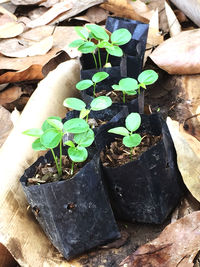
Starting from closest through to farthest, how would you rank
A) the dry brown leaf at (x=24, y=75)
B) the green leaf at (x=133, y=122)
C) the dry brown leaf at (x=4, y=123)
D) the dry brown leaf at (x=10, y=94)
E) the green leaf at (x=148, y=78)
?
the green leaf at (x=133, y=122)
the green leaf at (x=148, y=78)
the dry brown leaf at (x=4, y=123)
the dry brown leaf at (x=24, y=75)
the dry brown leaf at (x=10, y=94)

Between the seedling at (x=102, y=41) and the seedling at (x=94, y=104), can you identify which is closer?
the seedling at (x=94, y=104)

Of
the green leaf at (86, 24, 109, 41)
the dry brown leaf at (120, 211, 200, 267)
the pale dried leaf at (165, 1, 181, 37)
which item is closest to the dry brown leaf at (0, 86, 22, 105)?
the green leaf at (86, 24, 109, 41)

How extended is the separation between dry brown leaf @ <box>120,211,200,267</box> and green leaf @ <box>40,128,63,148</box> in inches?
17.2

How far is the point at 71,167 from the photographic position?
1558mm

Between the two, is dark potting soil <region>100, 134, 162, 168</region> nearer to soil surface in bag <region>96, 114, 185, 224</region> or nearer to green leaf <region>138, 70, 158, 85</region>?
soil surface in bag <region>96, 114, 185, 224</region>

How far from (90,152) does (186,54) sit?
0.77m

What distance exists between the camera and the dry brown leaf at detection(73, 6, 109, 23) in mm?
2826

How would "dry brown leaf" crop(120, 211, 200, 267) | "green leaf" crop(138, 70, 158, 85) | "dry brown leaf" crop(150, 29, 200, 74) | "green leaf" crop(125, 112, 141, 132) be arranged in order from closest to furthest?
"dry brown leaf" crop(120, 211, 200, 267) < "green leaf" crop(125, 112, 141, 132) < "green leaf" crop(138, 70, 158, 85) < "dry brown leaf" crop(150, 29, 200, 74)

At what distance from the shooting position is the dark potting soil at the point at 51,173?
1.51m

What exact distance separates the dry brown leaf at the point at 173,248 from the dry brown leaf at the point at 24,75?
1239 mm

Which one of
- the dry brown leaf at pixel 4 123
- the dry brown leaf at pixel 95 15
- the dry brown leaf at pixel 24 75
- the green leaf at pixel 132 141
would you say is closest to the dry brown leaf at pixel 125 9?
the dry brown leaf at pixel 95 15

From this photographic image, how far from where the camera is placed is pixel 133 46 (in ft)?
7.41

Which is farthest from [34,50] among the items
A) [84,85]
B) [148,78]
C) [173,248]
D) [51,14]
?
[173,248]

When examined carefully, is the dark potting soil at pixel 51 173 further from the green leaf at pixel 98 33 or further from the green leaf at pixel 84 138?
the green leaf at pixel 98 33
